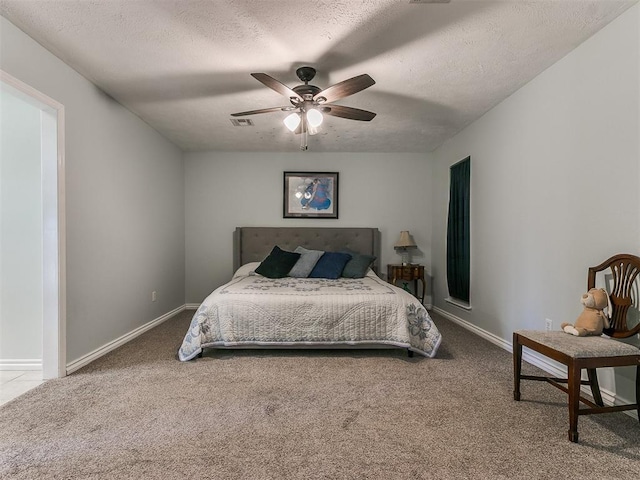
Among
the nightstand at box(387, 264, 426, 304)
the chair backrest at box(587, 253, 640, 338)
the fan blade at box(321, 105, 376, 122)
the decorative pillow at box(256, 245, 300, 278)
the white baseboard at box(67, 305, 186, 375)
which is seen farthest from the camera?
the nightstand at box(387, 264, 426, 304)

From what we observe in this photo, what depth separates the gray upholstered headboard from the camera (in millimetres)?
5145

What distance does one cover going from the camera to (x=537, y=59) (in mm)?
2600

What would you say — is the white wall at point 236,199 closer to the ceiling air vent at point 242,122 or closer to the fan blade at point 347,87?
the ceiling air vent at point 242,122

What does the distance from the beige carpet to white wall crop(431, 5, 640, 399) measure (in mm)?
674

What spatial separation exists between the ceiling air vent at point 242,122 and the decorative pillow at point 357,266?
6.90ft

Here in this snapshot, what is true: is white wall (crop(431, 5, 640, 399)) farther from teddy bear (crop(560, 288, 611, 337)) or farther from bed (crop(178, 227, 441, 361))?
bed (crop(178, 227, 441, 361))

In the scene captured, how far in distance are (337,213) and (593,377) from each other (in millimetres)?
3693

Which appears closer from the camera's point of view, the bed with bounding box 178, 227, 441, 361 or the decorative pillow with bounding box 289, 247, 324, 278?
the bed with bounding box 178, 227, 441, 361

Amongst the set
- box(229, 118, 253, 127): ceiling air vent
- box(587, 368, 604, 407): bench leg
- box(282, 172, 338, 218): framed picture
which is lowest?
box(587, 368, 604, 407): bench leg

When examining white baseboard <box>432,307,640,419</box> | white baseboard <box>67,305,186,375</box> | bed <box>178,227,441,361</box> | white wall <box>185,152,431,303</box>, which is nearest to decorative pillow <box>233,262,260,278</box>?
white wall <box>185,152,431,303</box>

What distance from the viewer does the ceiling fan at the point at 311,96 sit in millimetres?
2475

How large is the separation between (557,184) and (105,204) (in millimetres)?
3807

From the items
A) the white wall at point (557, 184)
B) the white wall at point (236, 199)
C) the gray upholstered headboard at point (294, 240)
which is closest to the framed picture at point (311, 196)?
the white wall at point (236, 199)

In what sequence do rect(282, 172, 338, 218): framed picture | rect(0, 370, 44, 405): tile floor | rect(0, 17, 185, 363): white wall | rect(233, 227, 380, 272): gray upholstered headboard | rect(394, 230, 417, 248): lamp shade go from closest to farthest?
rect(0, 370, 44, 405): tile floor
rect(0, 17, 185, 363): white wall
rect(394, 230, 417, 248): lamp shade
rect(233, 227, 380, 272): gray upholstered headboard
rect(282, 172, 338, 218): framed picture
